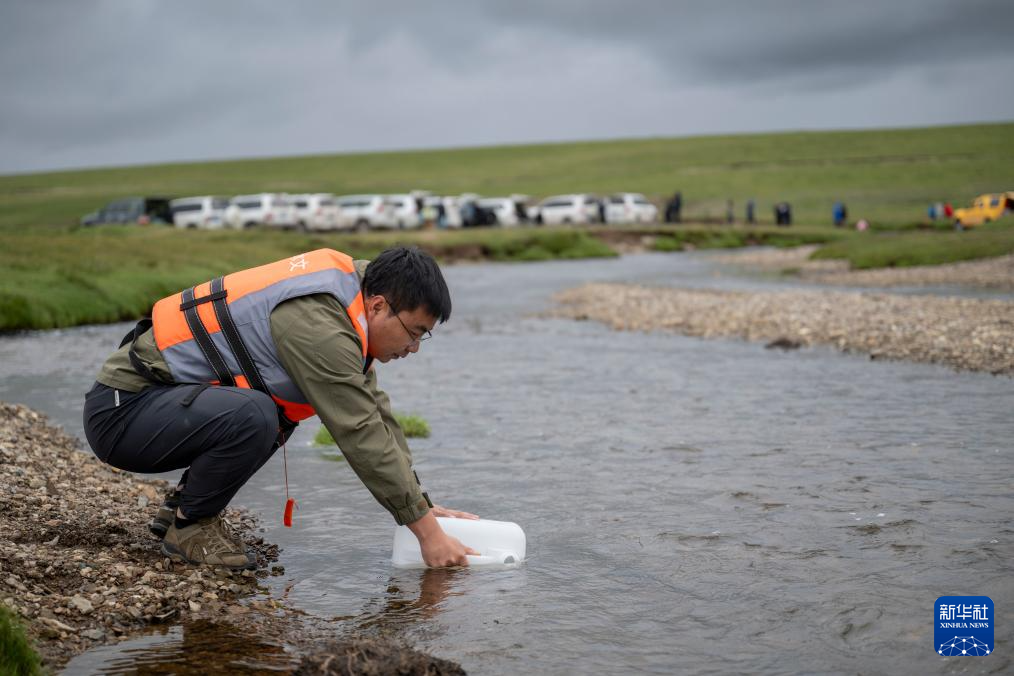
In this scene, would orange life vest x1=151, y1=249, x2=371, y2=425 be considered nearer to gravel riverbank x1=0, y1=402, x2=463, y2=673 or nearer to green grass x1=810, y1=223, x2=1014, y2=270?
gravel riverbank x1=0, y1=402, x2=463, y2=673

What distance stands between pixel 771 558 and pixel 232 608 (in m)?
2.90

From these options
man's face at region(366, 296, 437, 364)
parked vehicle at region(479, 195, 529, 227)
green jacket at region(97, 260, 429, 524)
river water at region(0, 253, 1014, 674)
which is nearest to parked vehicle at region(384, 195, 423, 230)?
parked vehicle at region(479, 195, 529, 227)

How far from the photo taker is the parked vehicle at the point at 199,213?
52.8 m

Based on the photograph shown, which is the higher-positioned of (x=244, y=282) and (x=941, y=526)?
(x=244, y=282)

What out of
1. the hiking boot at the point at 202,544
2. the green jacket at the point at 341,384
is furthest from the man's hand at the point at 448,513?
the hiking boot at the point at 202,544

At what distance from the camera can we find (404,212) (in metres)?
56.5

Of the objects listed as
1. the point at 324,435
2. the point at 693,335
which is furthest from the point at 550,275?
the point at 324,435

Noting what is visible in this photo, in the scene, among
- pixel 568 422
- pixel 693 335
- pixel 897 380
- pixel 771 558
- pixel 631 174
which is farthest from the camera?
pixel 631 174

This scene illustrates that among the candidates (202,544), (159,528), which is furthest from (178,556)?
(159,528)

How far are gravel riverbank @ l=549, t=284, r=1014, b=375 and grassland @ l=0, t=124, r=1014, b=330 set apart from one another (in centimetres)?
973

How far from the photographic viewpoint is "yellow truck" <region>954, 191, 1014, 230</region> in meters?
48.2

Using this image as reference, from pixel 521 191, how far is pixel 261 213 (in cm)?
4503

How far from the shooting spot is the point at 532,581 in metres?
5.88

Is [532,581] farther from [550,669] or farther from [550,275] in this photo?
[550,275]
